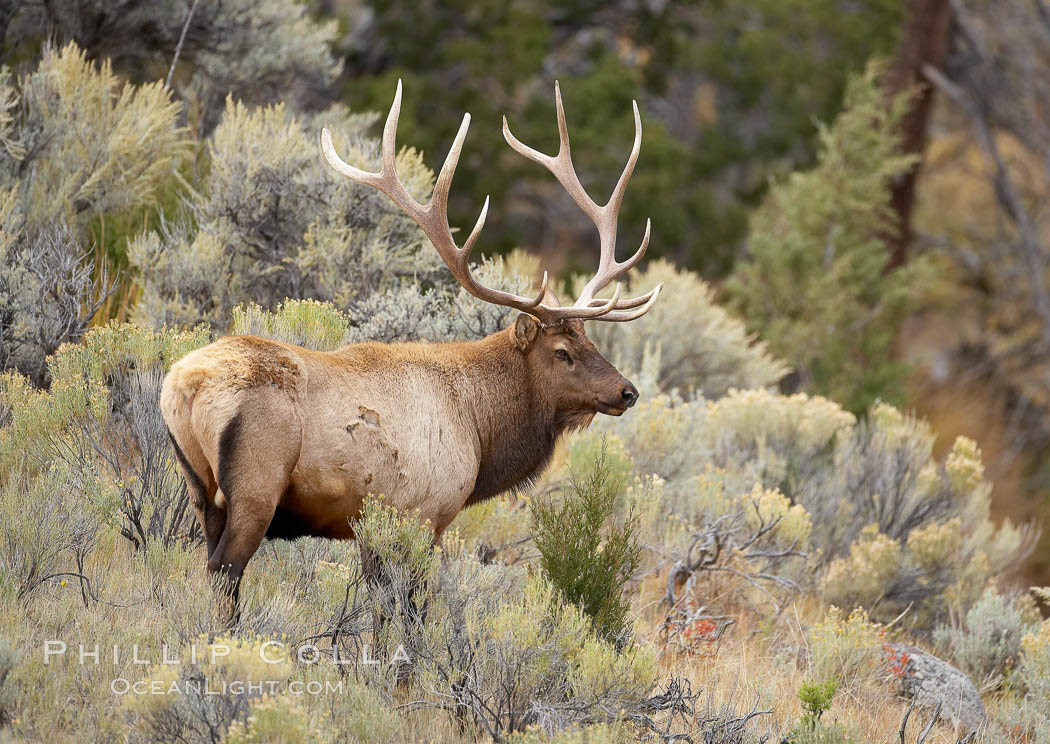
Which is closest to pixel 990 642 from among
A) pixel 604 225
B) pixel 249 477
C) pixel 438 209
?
pixel 604 225

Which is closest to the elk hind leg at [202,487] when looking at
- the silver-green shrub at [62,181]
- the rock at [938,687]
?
the silver-green shrub at [62,181]

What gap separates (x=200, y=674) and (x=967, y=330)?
20.6 metres

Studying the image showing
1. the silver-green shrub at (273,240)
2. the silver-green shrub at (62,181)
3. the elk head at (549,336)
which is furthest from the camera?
the silver-green shrub at (273,240)

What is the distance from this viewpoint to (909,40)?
17.1 m

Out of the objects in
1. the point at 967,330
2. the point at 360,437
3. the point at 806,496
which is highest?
the point at 360,437

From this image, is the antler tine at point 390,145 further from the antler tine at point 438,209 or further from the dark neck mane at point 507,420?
the dark neck mane at point 507,420

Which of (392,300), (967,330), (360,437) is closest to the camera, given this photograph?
(360,437)

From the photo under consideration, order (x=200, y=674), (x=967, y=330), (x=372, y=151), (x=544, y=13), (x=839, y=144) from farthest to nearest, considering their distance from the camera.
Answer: (x=967, y=330), (x=544, y=13), (x=839, y=144), (x=372, y=151), (x=200, y=674)

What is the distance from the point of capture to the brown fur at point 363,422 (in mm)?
4773

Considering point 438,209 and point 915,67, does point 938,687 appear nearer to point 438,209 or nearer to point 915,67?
point 438,209

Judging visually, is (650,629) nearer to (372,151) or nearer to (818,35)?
(372,151)

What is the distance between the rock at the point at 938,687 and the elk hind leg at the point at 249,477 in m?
3.81

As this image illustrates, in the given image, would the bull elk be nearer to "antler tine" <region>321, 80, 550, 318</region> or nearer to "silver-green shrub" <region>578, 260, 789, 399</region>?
"antler tine" <region>321, 80, 550, 318</region>

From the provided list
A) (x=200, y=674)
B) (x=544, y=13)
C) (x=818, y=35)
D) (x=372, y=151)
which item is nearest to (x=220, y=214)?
(x=372, y=151)
